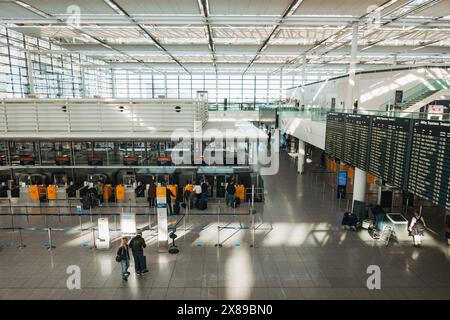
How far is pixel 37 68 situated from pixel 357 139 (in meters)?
30.0

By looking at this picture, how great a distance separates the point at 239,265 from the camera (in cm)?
912

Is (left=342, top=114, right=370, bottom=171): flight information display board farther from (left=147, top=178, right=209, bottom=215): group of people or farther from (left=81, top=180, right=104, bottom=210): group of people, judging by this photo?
(left=81, top=180, right=104, bottom=210): group of people

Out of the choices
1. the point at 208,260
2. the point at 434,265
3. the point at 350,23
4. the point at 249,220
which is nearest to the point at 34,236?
the point at 208,260

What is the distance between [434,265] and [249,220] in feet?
21.4

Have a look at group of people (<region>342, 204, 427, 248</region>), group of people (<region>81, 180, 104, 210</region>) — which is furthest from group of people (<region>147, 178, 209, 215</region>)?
group of people (<region>342, 204, 427, 248</region>)

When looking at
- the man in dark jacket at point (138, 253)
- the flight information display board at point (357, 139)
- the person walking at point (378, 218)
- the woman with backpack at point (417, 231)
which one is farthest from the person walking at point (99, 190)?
the woman with backpack at point (417, 231)

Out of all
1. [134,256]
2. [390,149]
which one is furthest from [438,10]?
[134,256]

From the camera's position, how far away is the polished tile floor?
7.72 metres

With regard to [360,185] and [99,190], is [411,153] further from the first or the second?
[99,190]

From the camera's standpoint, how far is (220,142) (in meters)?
15.1

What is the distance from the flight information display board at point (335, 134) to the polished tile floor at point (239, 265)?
10.4ft

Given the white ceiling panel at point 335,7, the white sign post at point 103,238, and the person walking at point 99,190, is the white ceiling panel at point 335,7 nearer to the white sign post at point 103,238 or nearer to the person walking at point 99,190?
the white sign post at point 103,238
